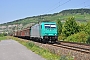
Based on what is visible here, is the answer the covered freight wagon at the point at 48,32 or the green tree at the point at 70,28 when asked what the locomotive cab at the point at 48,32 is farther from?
the green tree at the point at 70,28

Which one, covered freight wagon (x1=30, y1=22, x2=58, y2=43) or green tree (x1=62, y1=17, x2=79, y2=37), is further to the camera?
green tree (x1=62, y1=17, x2=79, y2=37)

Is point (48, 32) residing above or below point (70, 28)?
below

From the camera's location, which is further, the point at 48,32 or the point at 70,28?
the point at 70,28

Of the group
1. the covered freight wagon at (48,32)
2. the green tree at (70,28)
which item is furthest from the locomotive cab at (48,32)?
the green tree at (70,28)

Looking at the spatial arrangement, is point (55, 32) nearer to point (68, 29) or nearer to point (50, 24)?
point (50, 24)

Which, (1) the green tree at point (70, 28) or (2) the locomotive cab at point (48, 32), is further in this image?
(1) the green tree at point (70, 28)

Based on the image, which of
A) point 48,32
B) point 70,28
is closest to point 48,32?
point 48,32

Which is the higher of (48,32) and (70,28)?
(70,28)

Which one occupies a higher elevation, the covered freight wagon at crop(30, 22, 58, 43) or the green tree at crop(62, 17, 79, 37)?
the green tree at crop(62, 17, 79, 37)

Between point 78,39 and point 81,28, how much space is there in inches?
1135

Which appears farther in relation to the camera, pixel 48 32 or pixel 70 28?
pixel 70 28

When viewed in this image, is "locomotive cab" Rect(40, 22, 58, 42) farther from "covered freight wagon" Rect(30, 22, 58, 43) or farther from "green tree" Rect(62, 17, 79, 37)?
"green tree" Rect(62, 17, 79, 37)

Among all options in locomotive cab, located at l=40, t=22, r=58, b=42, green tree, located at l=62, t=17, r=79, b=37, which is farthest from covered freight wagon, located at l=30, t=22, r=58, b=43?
green tree, located at l=62, t=17, r=79, b=37

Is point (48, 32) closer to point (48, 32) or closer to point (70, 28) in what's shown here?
point (48, 32)
